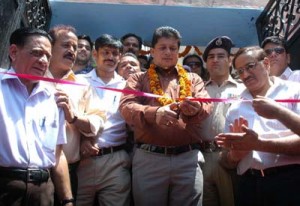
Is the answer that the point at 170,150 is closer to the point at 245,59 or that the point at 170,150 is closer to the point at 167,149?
the point at 167,149

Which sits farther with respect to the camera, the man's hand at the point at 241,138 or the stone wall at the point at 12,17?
the stone wall at the point at 12,17

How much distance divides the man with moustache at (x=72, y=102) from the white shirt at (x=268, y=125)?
44.2 inches

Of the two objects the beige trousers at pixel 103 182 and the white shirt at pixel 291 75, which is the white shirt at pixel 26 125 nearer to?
the beige trousers at pixel 103 182

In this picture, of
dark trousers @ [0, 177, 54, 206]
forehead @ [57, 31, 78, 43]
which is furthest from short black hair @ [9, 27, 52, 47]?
dark trousers @ [0, 177, 54, 206]

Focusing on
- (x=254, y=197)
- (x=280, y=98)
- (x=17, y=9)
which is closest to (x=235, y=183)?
(x=254, y=197)

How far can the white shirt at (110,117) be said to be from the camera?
11.3 ft

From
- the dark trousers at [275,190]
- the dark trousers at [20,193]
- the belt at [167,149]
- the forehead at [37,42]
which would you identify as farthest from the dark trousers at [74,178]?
the dark trousers at [275,190]

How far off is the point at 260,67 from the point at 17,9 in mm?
2549

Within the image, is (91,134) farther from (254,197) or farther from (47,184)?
(254,197)

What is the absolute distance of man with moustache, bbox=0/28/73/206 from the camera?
2.42 m

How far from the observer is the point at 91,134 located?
128 inches

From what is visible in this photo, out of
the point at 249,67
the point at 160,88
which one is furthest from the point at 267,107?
the point at 160,88

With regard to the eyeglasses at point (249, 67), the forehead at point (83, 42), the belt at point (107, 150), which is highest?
the forehead at point (83, 42)

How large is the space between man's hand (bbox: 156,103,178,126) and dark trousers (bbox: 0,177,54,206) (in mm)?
932
